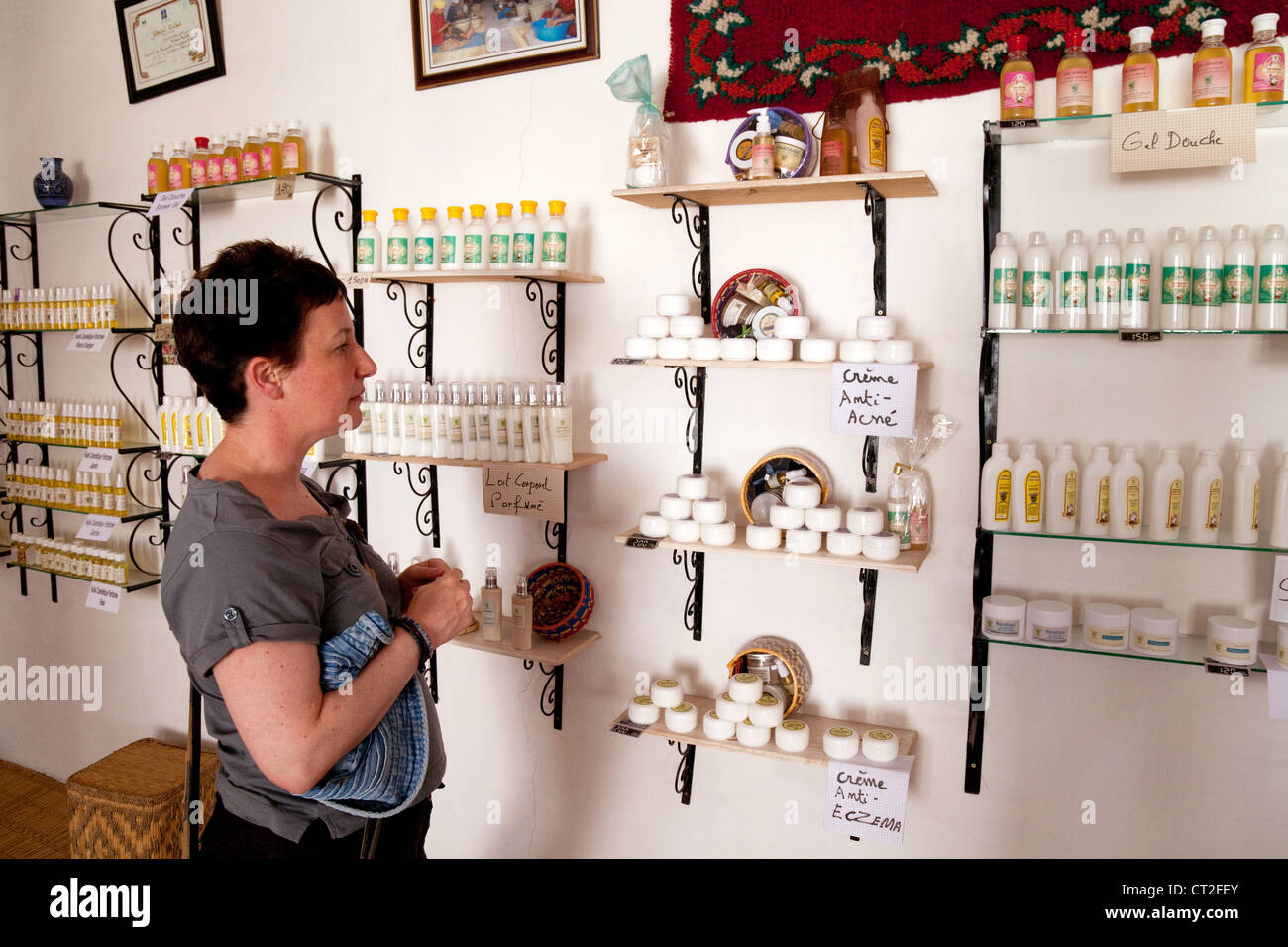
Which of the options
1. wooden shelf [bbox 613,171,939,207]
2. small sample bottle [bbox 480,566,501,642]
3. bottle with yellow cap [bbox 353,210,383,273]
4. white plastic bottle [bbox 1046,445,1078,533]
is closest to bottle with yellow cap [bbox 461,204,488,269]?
bottle with yellow cap [bbox 353,210,383,273]

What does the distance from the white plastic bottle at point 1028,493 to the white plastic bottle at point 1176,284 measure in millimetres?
364

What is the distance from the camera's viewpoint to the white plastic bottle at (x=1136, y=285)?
1.81 metres

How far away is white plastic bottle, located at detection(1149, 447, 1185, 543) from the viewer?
72.4 inches

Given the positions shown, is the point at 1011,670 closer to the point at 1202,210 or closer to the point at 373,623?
the point at 1202,210

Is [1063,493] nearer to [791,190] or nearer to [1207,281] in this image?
[1207,281]

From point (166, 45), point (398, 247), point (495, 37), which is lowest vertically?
point (398, 247)

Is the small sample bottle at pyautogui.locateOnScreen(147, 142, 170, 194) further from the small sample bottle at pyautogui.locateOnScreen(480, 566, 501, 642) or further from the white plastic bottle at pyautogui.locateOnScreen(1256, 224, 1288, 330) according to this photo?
the white plastic bottle at pyautogui.locateOnScreen(1256, 224, 1288, 330)

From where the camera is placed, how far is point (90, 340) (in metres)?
3.20

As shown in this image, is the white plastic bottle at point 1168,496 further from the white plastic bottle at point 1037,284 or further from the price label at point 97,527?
the price label at point 97,527

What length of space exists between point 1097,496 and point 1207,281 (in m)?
0.47

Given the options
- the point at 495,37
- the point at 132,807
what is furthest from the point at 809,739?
the point at 132,807

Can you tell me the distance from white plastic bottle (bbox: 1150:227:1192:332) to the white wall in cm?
14
